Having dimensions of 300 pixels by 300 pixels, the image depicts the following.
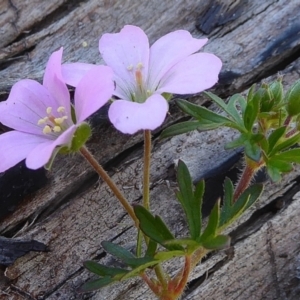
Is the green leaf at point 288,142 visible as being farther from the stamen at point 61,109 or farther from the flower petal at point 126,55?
the stamen at point 61,109

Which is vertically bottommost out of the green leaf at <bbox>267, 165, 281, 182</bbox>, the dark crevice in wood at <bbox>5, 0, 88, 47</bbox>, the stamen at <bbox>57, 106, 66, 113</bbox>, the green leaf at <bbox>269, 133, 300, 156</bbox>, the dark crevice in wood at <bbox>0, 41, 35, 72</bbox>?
the green leaf at <bbox>267, 165, 281, 182</bbox>

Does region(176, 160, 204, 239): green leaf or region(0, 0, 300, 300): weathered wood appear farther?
region(0, 0, 300, 300): weathered wood

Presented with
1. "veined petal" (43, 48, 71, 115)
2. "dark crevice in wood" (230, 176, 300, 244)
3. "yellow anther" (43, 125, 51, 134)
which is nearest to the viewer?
"veined petal" (43, 48, 71, 115)

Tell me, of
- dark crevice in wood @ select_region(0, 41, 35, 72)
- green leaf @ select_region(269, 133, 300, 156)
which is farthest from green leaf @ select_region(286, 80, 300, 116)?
dark crevice in wood @ select_region(0, 41, 35, 72)

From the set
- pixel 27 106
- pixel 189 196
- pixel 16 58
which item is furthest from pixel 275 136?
pixel 16 58

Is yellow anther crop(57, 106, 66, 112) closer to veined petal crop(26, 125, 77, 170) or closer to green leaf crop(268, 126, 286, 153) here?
veined petal crop(26, 125, 77, 170)

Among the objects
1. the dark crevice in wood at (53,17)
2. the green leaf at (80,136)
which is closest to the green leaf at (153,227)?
the green leaf at (80,136)

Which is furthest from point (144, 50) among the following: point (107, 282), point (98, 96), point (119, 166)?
point (107, 282)
